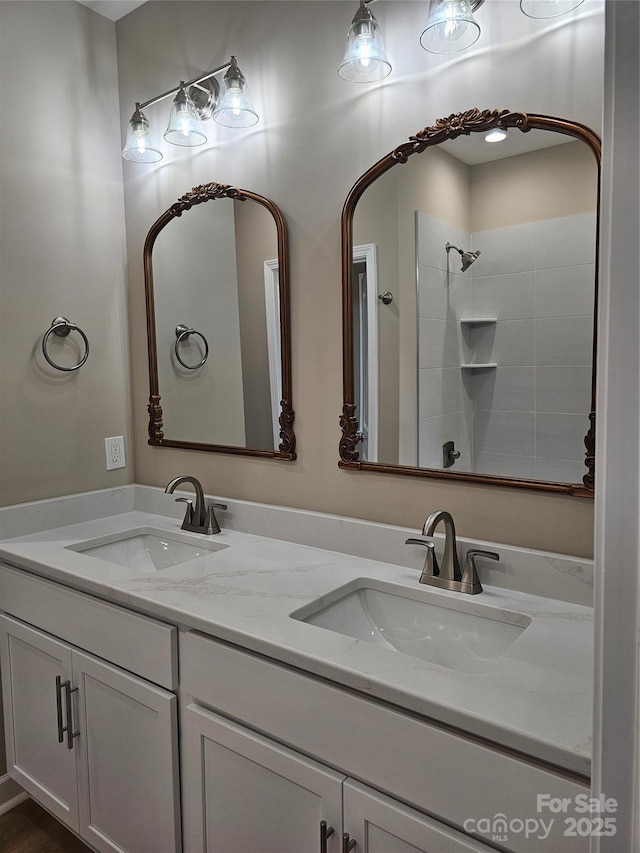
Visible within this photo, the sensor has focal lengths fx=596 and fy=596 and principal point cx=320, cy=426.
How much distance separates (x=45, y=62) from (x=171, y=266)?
0.78 meters

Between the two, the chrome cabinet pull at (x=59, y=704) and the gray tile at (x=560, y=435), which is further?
the chrome cabinet pull at (x=59, y=704)

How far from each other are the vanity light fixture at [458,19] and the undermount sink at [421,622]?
4.26ft

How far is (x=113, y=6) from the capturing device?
2133 mm

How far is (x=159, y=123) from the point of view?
213 cm

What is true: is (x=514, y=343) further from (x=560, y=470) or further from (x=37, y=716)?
(x=37, y=716)

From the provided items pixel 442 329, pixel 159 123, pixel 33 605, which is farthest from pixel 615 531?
pixel 159 123

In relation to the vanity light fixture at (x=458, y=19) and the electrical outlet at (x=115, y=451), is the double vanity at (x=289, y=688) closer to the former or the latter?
the electrical outlet at (x=115, y=451)

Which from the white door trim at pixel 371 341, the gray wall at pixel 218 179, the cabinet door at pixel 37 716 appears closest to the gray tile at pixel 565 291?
the gray wall at pixel 218 179

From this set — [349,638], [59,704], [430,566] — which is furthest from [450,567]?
[59,704]

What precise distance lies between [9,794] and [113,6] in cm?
277

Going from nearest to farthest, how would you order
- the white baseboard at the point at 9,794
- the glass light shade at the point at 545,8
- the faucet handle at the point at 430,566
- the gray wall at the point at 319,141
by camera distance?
the glass light shade at the point at 545,8, the gray wall at the point at 319,141, the faucet handle at the point at 430,566, the white baseboard at the point at 9,794

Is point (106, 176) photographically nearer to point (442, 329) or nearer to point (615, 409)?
point (442, 329)

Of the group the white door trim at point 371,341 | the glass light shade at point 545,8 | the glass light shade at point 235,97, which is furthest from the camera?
the glass light shade at point 235,97

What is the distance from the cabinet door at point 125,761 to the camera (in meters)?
1.40
